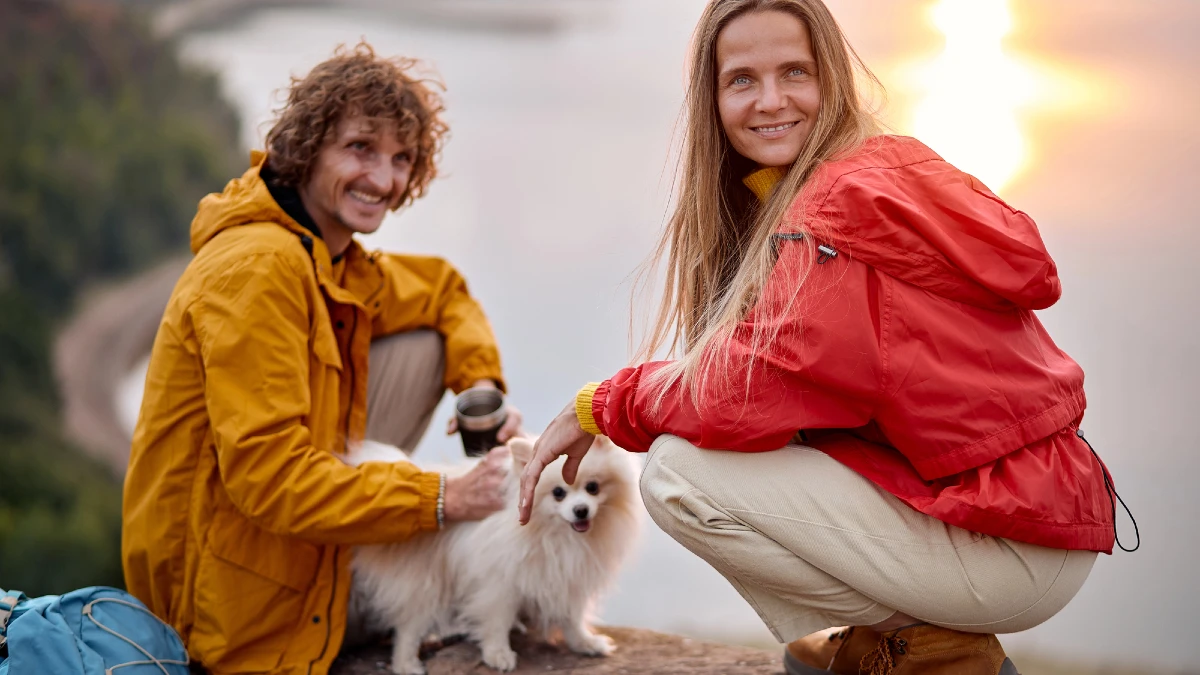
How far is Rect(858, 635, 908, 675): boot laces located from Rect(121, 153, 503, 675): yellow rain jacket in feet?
3.27

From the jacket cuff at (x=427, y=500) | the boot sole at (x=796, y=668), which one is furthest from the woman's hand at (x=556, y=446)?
the boot sole at (x=796, y=668)

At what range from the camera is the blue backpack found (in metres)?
1.88

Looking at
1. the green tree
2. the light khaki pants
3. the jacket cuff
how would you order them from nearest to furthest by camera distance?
the jacket cuff < the light khaki pants < the green tree

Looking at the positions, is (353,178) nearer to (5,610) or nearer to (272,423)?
(272,423)

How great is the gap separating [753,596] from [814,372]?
49 cm

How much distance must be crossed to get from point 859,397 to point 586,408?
0.52 metres

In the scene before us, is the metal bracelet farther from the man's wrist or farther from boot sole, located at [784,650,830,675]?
boot sole, located at [784,650,830,675]

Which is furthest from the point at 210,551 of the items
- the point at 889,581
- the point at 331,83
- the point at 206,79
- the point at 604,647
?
the point at 206,79

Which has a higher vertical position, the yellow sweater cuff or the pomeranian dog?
the yellow sweater cuff

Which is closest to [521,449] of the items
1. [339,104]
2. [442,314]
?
[442,314]

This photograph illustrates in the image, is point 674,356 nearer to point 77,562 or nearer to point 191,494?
point 191,494

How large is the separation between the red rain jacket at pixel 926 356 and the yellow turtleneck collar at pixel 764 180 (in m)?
0.21

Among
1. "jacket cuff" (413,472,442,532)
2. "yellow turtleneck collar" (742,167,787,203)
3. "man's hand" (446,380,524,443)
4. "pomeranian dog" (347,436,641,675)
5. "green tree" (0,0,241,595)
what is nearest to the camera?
"yellow turtleneck collar" (742,167,787,203)

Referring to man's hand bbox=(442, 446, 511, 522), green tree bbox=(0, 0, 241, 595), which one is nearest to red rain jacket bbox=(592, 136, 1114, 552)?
man's hand bbox=(442, 446, 511, 522)
